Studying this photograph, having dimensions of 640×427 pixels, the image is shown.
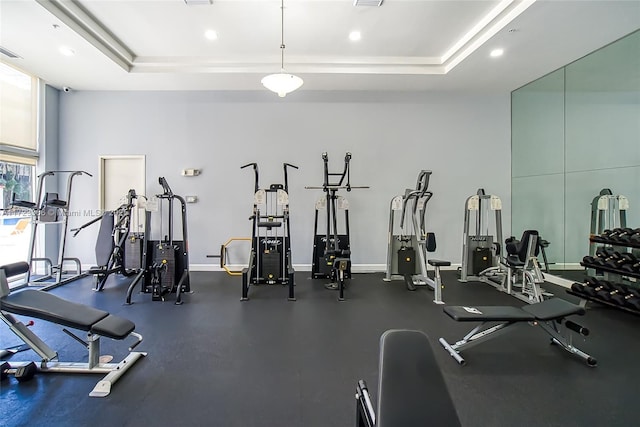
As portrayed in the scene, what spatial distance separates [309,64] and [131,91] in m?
3.65

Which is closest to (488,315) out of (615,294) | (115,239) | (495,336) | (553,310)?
(495,336)

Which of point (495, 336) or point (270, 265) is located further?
point (270, 265)

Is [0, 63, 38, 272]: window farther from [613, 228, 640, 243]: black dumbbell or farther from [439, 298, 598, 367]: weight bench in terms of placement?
[613, 228, 640, 243]: black dumbbell

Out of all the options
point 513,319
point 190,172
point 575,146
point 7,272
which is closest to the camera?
point 7,272

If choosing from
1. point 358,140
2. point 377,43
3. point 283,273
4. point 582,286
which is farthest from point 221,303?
point 582,286

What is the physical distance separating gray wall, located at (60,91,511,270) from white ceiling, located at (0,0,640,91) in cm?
34

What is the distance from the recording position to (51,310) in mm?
2172

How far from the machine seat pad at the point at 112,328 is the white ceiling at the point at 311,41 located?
360 cm

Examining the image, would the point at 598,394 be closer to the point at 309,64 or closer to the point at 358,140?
the point at 358,140

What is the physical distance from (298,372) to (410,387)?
1628 millimetres

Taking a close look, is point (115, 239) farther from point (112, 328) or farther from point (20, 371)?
point (112, 328)

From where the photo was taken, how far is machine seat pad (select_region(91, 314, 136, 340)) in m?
2.12

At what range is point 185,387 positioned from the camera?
7.16 ft

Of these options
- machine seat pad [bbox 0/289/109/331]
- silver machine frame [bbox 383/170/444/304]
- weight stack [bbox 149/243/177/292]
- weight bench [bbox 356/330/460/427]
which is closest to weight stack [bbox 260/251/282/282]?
weight stack [bbox 149/243/177/292]
